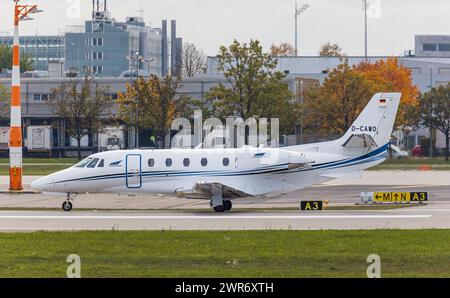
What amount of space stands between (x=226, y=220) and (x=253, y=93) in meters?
37.2

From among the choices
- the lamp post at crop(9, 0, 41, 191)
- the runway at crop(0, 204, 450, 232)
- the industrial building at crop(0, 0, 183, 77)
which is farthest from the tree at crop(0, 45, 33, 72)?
the runway at crop(0, 204, 450, 232)

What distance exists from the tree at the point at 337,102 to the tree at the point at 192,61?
59.4 meters

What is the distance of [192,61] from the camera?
504ft

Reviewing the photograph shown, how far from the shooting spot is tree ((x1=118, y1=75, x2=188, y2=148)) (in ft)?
266

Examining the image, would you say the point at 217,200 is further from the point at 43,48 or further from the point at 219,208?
the point at 43,48

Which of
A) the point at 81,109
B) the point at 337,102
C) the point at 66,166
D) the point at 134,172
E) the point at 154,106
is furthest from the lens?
the point at 81,109

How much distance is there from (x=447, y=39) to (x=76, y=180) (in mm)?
142754

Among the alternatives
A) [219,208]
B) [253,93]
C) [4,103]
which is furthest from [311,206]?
[4,103]

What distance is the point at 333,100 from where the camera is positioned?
3273 inches

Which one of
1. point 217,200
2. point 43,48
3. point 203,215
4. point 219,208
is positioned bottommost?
point 203,215

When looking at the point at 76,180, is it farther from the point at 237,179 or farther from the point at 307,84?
the point at 307,84

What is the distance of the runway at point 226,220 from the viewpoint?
32656 millimetres

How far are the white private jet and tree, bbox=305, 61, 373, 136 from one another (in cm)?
4229
